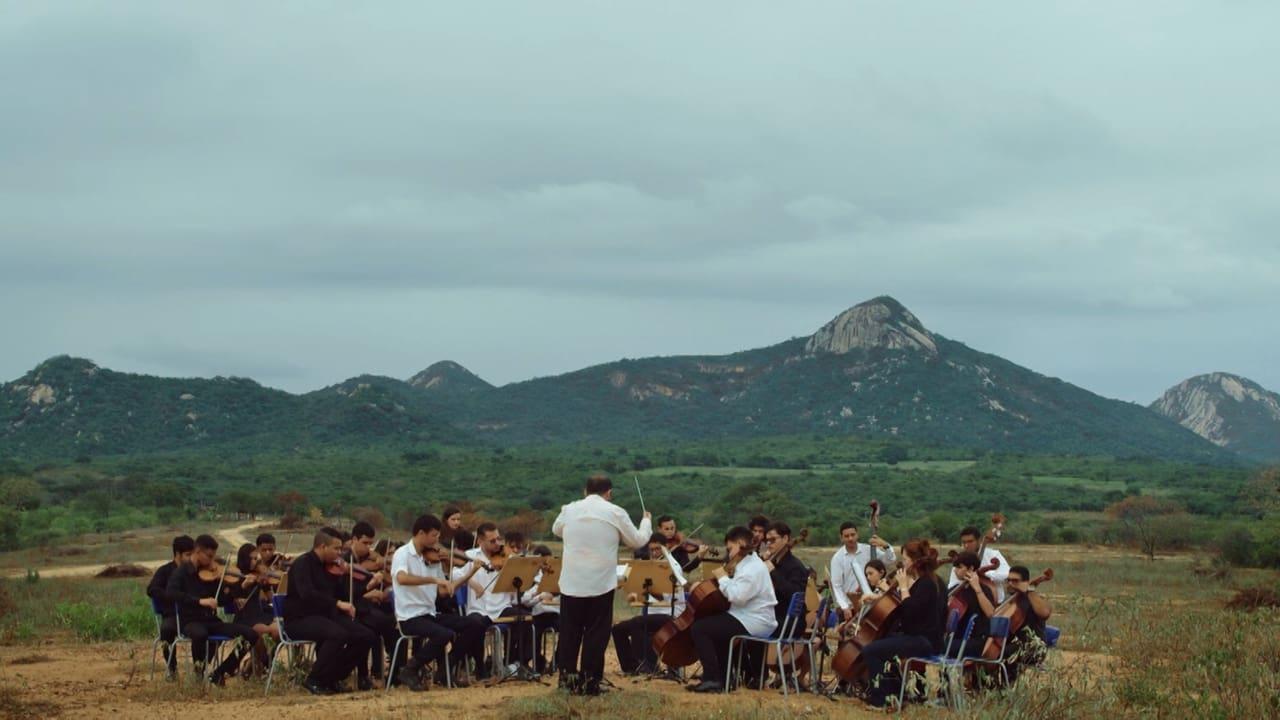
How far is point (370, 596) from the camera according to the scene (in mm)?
12742

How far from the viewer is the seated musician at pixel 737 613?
1199 cm

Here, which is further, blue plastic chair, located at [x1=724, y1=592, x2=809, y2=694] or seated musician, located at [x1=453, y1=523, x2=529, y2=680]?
seated musician, located at [x1=453, y1=523, x2=529, y2=680]

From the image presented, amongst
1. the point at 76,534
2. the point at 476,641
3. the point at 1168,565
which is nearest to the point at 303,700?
the point at 476,641

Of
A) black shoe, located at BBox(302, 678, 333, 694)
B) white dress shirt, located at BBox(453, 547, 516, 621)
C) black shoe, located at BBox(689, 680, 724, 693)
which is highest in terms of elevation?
white dress shirt, located at BBox(453, 547, 516, 621)

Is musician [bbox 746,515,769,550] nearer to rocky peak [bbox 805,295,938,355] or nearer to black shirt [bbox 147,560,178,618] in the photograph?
black shirt [bbox 147,560,178,618]

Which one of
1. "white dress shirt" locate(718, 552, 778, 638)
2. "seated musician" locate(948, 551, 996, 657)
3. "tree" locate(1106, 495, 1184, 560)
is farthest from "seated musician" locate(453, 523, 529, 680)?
"tree" locate(1106, 495, 1184, 560)

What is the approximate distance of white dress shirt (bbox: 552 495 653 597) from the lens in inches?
452

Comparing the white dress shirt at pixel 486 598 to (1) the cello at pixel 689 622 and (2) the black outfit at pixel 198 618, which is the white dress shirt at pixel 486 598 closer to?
(1) the cello at pixel 689 622

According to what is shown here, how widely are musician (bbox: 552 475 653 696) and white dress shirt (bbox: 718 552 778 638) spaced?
1.04 m

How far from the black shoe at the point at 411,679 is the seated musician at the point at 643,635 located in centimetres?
217

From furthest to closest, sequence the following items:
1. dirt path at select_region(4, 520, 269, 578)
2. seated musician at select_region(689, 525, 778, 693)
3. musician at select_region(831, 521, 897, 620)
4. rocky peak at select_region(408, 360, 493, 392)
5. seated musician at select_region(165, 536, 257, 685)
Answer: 1. rocky peak at select_region(408, 360, 493, 392)
2. dirt path at select_region(4, 520, 269, 578)
3. musician at select_region(831, 521, 897, 620)
4. seated musician at select_region(165, 536, 257, 685)
5. seated musician at select_region(689, 525, 778, 693)

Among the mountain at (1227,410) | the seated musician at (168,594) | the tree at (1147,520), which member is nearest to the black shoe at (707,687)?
the seated musician at (168,594)

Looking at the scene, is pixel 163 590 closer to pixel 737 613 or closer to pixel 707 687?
pixel 707 687

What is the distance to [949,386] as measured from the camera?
461ft
